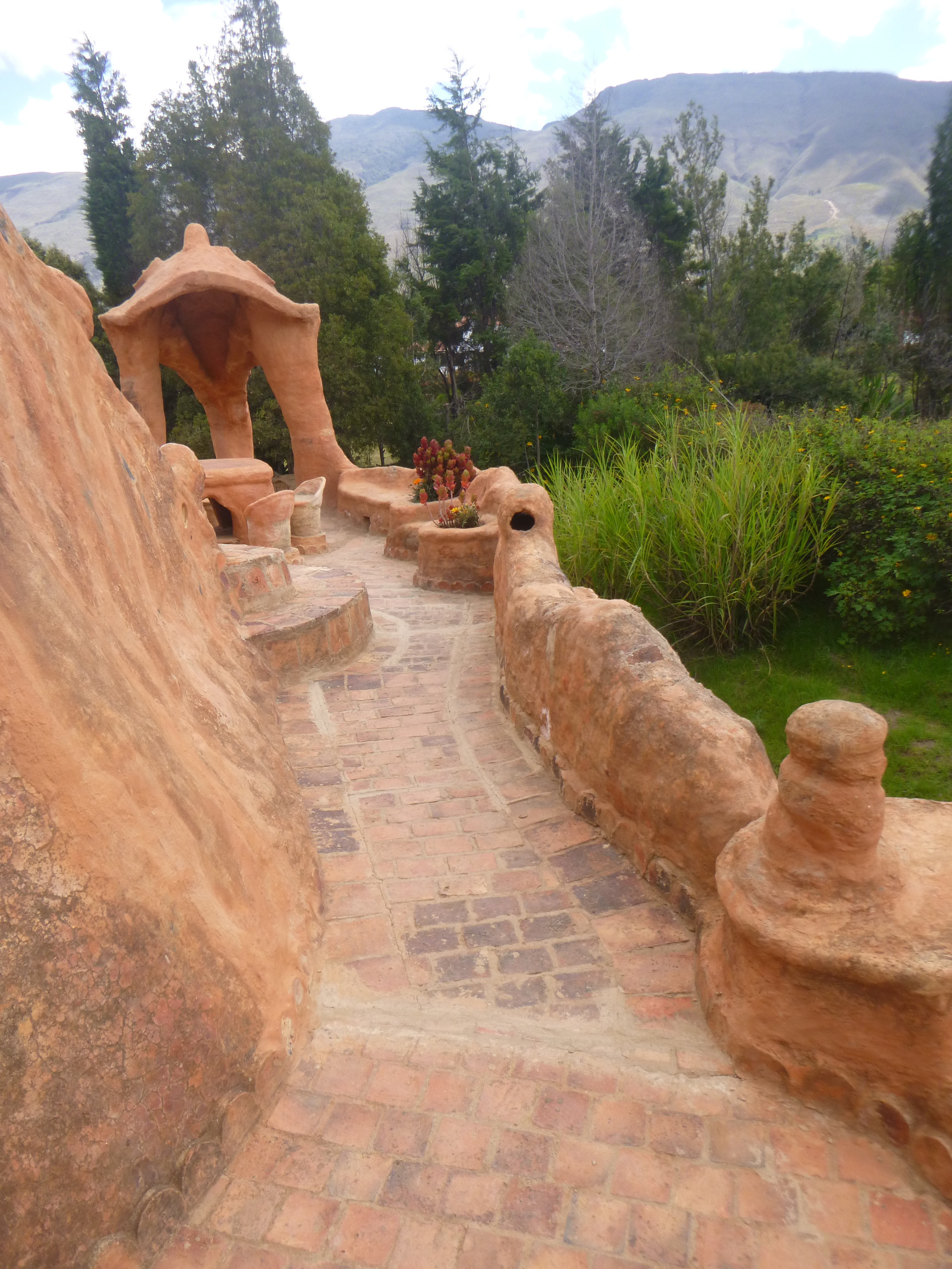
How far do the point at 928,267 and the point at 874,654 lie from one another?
47.7ft

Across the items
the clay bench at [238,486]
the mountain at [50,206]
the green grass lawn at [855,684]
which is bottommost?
the green grass lawn at [855,684]

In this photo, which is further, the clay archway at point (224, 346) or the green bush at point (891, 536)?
the clay archway at point (224, 346)

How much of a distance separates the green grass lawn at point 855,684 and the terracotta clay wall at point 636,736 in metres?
2.44

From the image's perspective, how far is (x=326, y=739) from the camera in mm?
3848

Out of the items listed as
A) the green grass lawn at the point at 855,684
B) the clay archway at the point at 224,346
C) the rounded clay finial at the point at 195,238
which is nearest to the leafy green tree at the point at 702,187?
the clay archway at the point at 224,346

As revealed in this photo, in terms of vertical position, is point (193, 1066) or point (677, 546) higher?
point (193, 1066)

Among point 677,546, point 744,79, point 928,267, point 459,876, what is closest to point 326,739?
point 459,876

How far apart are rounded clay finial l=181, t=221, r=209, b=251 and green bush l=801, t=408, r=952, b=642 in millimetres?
8204

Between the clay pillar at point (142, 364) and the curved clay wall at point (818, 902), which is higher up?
the clay pillar at point (142, 364)

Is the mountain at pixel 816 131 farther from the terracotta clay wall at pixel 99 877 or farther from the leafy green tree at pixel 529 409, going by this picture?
the terracotta clay wall at pixel 99 877

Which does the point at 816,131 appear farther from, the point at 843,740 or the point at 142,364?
the point at 843,740

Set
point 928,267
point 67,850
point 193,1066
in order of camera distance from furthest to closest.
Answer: point 928,267
point 193,1066
point 67,850

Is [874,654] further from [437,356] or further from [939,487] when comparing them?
[437,356]

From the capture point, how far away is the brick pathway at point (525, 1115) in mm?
1561
